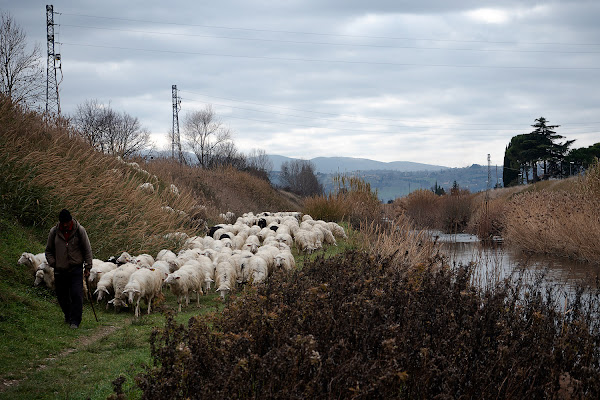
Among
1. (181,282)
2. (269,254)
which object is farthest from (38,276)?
(269,254)

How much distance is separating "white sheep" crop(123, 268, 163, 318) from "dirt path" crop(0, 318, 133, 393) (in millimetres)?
461

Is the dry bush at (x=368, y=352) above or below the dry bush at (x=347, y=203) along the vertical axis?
below

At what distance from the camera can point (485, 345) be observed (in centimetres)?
595

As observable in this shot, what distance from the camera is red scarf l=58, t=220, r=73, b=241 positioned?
10.1 m

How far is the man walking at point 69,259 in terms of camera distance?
10102mm

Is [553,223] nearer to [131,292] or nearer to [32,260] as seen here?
[131,292]

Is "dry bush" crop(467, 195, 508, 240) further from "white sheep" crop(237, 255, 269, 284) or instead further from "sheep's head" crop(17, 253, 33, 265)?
"sheep's head" crop(17, 253, 33, 265)

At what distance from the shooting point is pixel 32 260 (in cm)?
1179

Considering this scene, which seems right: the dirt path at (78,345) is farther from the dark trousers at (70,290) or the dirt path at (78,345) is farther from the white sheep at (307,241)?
the white sheep at (307,241)

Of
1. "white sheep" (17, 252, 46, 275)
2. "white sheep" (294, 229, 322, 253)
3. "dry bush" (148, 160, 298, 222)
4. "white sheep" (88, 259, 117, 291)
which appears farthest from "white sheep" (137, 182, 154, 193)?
"white sheep" (17, 252, 46, 275)

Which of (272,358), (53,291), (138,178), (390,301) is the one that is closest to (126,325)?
(53,291)

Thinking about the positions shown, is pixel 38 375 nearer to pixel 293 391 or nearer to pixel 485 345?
pixel 293 391

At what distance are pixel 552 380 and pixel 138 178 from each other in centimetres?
1845

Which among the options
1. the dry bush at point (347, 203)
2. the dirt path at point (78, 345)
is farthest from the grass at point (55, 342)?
the dry bush at point (347, 203)
